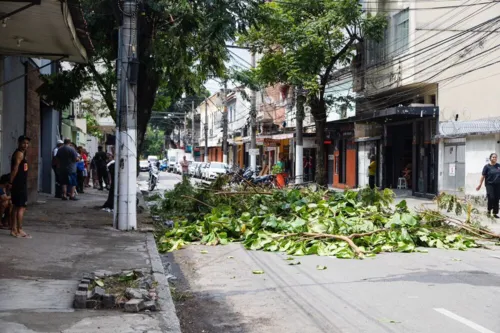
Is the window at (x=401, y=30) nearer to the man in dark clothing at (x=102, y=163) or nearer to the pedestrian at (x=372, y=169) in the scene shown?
the pedestrian at (x=372, y=169)

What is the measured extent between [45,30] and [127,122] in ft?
8.73

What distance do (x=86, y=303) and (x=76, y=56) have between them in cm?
805

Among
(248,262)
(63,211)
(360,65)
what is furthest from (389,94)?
(248,262)

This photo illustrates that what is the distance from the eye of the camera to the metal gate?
78.3 feet

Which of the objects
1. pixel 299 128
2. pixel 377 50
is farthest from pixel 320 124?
pixel 377 50

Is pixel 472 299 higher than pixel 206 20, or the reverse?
pixel 206 20

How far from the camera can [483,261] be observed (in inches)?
397

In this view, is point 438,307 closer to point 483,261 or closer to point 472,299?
point 472,299

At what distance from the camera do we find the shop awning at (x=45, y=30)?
9.34 metres

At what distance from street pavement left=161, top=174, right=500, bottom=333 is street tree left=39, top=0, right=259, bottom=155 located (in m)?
6.32

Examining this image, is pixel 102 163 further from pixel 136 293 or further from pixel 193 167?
pixel 193 167

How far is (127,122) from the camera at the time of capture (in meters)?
12.8

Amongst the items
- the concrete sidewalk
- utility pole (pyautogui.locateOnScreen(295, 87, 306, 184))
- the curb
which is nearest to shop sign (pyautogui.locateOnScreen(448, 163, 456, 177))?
utility pole (pyautogui.locateOnScreen(295, 87, 306, 184))

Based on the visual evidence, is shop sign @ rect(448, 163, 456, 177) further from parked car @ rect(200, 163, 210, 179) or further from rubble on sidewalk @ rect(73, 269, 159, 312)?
parked car @ rect(200, 163, 210, 179)
